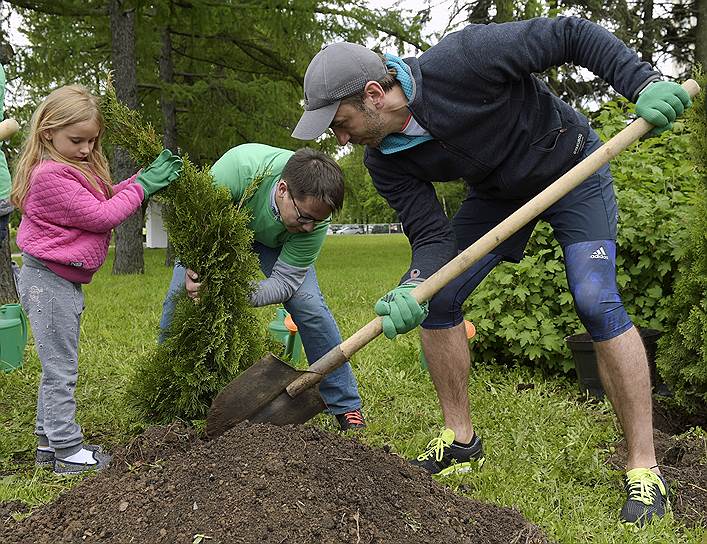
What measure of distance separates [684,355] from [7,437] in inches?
153

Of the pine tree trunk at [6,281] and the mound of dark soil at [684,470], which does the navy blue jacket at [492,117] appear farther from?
the pine tree trunk at [6,281]

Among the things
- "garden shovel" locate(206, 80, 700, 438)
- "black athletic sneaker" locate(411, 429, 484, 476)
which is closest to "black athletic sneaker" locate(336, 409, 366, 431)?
"black athletic sneaker" locate(411, 429, 484, 476)

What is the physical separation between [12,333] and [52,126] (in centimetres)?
152

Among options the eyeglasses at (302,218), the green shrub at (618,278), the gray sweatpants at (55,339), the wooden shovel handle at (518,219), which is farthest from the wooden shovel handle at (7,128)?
the green shrub at (618,278)

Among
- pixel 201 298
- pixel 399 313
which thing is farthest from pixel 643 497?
pixel 201 298

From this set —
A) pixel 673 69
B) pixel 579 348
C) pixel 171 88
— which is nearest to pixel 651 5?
pixel 673 69

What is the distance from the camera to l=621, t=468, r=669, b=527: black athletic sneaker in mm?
2938

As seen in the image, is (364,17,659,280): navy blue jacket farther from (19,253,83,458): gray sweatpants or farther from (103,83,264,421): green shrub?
(19,253,83,458): gray sweatpants

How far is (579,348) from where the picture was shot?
4.80 metres

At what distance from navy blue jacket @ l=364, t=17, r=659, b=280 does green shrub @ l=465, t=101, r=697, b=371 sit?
75.3 inches

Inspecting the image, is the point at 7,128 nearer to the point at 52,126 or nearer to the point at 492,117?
the point at 52,126

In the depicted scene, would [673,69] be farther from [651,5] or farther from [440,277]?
[440,277]

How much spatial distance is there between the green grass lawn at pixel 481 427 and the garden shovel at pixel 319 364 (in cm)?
75

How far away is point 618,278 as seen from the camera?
16.5ft
